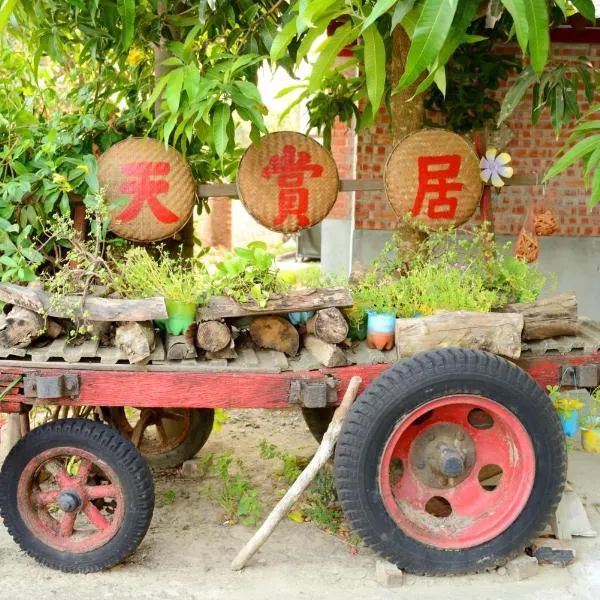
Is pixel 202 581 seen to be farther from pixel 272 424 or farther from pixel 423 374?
pixel 272 424

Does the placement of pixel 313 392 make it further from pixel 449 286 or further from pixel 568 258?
pixel 568 258

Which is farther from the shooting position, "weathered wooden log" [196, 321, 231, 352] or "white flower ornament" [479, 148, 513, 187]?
"white flower ornament" [479, 148, 513, 187]

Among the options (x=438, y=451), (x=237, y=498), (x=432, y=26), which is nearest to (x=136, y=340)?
(x=237, y=498)

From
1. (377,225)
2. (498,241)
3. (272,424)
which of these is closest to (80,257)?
(272,424)

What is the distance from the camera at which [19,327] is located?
3484 mm

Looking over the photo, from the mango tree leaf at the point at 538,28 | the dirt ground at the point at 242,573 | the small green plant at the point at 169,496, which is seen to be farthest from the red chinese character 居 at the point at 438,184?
the small green plant at the point at 169,496

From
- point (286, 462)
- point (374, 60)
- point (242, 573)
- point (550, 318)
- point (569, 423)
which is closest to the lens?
point (374, 60)

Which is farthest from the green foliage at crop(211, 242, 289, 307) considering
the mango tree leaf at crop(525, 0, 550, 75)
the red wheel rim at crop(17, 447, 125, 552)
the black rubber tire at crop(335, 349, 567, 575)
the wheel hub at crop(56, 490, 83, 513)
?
the mango tree leaf at crop(525, 0, 550, 75)

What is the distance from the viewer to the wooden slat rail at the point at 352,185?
448 centimetres

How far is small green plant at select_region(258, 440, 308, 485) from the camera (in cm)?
461

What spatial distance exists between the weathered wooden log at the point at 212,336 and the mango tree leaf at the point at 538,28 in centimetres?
157

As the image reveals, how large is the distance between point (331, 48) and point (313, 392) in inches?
53.3

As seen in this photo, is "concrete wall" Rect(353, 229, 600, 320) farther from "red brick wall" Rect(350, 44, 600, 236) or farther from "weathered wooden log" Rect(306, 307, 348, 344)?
"weathered wooden log" Rect(306, 307, 348, 344)

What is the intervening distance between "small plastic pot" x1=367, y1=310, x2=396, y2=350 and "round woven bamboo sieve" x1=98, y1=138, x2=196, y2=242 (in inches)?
48.4
